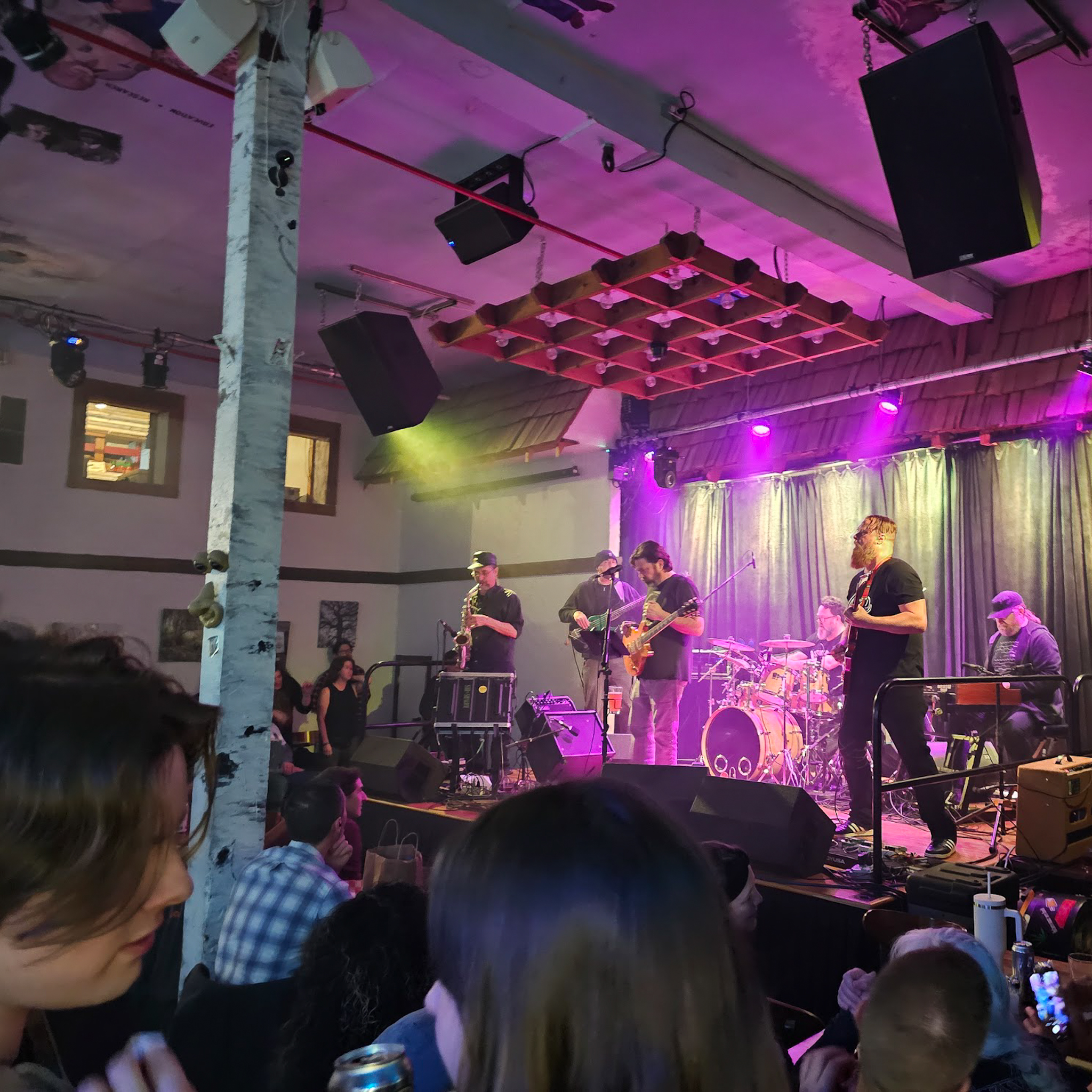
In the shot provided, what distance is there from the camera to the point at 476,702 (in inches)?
277

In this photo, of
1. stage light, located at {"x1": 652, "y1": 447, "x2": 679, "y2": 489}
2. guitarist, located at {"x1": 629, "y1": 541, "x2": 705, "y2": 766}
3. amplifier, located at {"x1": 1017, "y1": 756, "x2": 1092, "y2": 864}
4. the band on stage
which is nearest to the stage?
amplifier, located at {"x1": 1017, "y1": 756, "x2": 1092, "y2": 864}

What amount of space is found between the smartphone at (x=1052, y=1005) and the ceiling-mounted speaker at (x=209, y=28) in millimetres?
3775

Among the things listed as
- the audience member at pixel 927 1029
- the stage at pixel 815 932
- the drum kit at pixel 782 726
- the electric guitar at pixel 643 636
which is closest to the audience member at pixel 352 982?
the audience member at pixel 927 1029

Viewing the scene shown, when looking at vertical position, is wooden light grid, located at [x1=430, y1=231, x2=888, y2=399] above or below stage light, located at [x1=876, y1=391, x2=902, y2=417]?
above

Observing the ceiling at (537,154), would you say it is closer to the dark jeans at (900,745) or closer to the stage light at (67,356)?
the stage light at (67,356)

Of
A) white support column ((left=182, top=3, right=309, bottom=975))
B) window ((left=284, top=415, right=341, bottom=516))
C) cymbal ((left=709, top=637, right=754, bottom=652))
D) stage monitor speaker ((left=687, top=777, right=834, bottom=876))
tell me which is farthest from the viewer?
window ((left=284, top=415, right=341, bottom=516))

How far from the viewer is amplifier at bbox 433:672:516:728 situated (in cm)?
702

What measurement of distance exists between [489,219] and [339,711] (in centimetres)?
493

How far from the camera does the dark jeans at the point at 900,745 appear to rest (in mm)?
4773

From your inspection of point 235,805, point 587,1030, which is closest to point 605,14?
point 235,805

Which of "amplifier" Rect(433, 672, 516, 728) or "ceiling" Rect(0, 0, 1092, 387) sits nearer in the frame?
"ceiling" Rect(0, 0, 1092, 387)

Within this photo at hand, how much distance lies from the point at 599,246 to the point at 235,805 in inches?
193

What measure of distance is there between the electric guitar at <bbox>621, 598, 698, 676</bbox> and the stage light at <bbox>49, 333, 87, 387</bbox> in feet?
19.8

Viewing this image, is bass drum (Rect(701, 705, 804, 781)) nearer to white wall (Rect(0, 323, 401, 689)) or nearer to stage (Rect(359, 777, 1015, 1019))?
stage (Rect(359, 777, 1015, 1019))
